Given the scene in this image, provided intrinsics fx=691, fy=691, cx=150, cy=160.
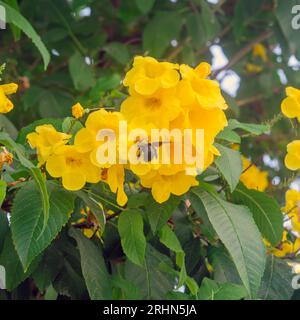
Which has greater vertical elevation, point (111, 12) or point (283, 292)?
point (111, 12)

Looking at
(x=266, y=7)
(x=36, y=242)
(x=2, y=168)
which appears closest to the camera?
(x=36, y=242)

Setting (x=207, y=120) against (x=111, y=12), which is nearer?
(x=207, y=120)

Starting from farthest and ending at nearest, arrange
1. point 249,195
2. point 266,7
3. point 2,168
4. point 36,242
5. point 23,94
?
point 266,7 → point 23,94 → point 249,195 → point 2,168 → point 36,242

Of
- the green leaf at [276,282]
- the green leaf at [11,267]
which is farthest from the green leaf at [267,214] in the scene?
the green leaf at [11,267]

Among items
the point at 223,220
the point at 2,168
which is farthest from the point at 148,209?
the point at 2,168

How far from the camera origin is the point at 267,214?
111 centimetres

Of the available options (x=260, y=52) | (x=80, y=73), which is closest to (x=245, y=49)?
(x=260, y=52)

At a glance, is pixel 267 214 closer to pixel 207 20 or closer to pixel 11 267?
pixel 11 267

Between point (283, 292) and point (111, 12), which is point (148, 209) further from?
point (111, 12)

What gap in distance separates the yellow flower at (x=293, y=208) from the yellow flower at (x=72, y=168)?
42 cm

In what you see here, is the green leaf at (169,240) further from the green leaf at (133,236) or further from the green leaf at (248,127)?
the green leaf at (248,127)

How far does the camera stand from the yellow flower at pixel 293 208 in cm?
125

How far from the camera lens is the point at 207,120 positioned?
95cm
